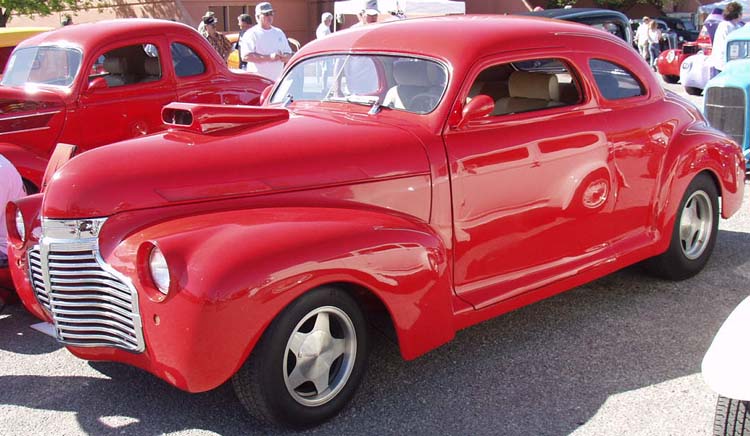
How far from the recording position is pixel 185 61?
24.8 ft

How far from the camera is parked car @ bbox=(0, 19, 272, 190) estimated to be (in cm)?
666

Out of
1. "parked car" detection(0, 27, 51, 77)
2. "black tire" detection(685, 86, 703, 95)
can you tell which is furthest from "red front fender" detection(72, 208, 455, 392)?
"black tire" detection(685, 86, 703, 95)

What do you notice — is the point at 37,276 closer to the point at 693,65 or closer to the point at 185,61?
the point at 185,61

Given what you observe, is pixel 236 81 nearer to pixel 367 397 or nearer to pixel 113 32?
pixel 113 32

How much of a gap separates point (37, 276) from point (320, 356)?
54.7 inches

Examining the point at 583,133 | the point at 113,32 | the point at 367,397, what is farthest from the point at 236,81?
the point at 367,397

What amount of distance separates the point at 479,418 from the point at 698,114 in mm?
2902

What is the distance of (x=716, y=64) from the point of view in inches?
442

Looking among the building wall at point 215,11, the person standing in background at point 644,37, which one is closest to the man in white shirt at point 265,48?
the building wall at point 215,11

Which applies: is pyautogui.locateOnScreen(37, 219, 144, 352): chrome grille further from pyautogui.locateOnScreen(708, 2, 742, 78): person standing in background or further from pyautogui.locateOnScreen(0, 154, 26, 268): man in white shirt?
pyautogui.locateOnScreen(708, 2, 742, 78): person standing in background

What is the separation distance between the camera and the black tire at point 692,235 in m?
5.10

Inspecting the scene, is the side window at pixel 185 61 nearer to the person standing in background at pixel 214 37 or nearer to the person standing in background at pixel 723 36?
the person standing in background at pixel 214 37

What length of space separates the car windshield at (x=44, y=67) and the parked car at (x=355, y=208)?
2.87m

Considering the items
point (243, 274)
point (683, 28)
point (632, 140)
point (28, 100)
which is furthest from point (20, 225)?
point (683, 28)
